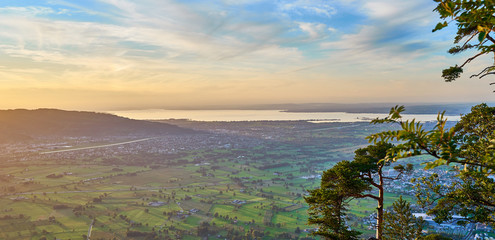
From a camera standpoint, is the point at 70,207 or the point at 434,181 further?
the point at 70,207

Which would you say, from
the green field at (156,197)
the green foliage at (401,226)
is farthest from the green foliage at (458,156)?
the green field at (156,197)

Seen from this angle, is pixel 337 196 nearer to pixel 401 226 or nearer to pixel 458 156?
pixel 401 226

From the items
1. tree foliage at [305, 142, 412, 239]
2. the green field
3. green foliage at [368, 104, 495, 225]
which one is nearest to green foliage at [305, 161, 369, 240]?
tree foliage at [305, 142, 412, 239]

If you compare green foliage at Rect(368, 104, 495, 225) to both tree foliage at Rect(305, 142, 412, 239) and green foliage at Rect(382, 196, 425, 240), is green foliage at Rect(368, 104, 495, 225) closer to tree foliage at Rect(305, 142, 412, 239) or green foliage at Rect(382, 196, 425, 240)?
green foliage at Rect(382, 196, 425, 240)

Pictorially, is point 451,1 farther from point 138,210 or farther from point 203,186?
point 203,186

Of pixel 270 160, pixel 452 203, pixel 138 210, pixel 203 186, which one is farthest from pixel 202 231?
pixel 270 160

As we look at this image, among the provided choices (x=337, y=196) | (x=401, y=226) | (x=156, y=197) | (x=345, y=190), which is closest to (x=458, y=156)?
(x=345, y=190)

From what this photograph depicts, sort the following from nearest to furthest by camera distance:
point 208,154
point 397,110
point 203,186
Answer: point 397,110 → point 203,186 → point 208,154

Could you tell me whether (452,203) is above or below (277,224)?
above

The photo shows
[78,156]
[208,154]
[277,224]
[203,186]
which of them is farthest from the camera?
[208,154]
